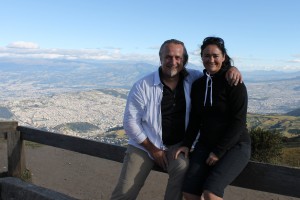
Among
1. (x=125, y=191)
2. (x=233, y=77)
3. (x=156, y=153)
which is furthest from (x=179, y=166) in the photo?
(x=233, y=77)

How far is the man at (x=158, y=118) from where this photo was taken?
3.52 metres

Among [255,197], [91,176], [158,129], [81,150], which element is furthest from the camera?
[91,176]

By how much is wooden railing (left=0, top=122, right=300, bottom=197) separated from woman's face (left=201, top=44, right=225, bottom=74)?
2.88 ft

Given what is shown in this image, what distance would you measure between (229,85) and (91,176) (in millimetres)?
6732

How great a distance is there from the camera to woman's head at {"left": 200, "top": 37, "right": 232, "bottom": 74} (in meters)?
3.38

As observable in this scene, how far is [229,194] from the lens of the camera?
328 inches

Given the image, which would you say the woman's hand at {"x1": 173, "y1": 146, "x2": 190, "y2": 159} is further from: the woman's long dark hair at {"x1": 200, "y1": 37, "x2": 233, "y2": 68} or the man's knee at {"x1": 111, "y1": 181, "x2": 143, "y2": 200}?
the woman's long dark hair at {"x1": 200, "y1": 37, "x2": 233, "y2": 68}

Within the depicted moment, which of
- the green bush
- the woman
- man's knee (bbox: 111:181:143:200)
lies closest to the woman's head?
the woman

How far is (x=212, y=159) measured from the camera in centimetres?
320

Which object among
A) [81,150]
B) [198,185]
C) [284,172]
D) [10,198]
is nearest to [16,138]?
[10,198]

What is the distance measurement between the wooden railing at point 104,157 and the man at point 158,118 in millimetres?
282

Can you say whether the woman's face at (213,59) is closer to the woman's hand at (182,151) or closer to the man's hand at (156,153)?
the woman's hand at (182,151)

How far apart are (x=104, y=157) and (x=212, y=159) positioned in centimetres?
148

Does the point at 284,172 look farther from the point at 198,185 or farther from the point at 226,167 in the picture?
the point at 198,185
